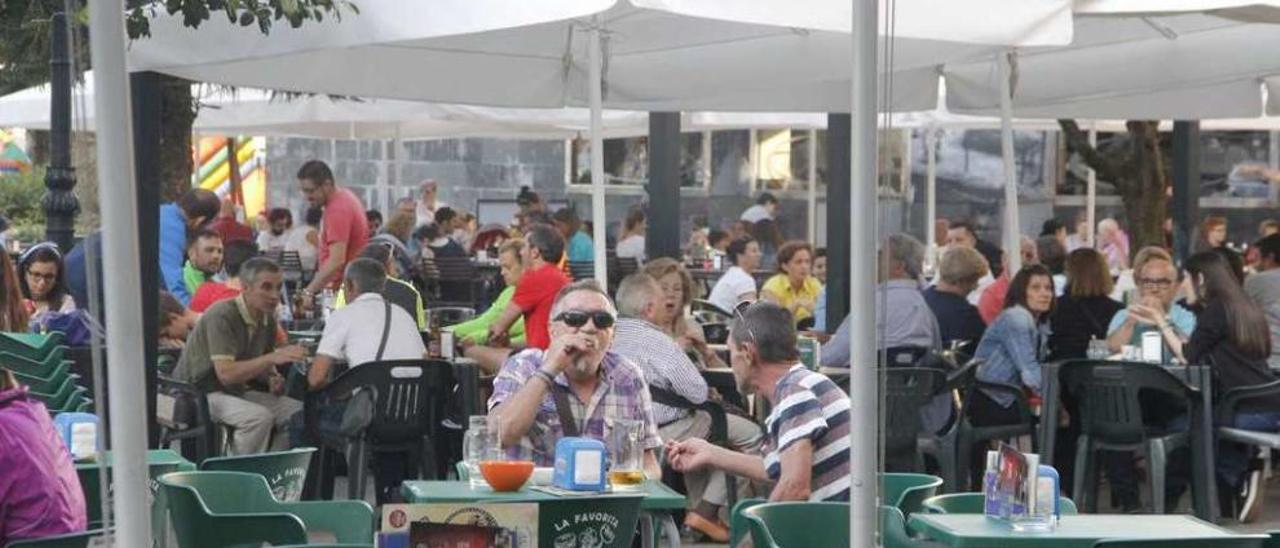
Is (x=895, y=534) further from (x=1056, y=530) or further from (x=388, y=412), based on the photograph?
(x=388, y=412)

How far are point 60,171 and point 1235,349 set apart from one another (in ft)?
19.4

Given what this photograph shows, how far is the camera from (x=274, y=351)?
1089cm

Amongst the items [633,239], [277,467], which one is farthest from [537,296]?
[633,239]

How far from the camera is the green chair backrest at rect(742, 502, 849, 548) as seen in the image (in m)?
5.93

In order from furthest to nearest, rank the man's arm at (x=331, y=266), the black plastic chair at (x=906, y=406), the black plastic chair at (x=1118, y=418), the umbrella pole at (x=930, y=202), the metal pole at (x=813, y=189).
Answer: the metal pole at (x=813, y=189) → the umbrella pole at (x=930, y=202) → the man's arm at (x=331, y=266) → the black plastic chair at (x=1118, y=418) → the black plastic chair at (x=906, y=406)

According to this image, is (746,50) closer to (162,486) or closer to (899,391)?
(899,391)

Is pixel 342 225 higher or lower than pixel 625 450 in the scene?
higher

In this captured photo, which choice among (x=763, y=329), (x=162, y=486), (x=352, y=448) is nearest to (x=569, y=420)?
(x=763, y=329)

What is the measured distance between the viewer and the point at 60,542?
18.1ft

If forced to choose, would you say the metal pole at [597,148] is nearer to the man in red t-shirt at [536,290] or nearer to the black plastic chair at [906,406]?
the man in red t-shirt at [536,290]

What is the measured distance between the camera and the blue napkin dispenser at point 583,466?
6.63 metres

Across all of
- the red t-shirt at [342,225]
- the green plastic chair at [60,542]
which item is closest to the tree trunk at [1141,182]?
the red t-shirt at [342,225]

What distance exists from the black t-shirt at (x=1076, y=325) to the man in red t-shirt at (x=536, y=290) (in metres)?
2.57

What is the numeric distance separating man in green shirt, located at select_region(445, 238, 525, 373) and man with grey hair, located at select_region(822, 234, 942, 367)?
63.9 inches
